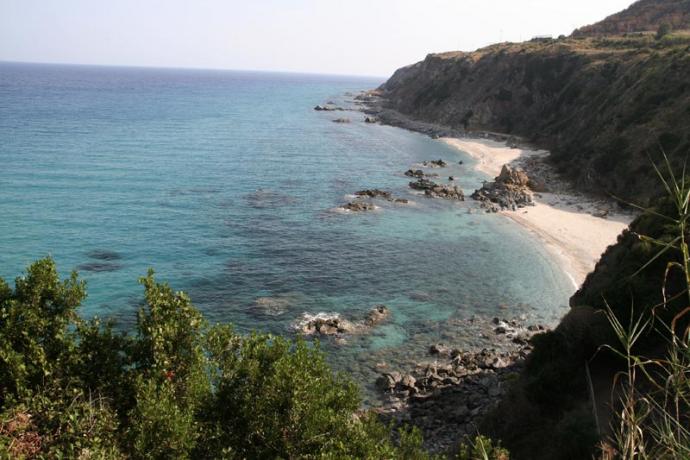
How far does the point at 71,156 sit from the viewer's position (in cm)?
8569

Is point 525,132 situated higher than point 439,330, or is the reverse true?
point 525,132

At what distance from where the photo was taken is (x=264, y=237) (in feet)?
184

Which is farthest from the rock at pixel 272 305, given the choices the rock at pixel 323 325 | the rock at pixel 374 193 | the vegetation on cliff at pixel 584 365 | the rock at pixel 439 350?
the rock at pixel 374 193

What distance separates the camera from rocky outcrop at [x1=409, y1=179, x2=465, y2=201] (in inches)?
2970

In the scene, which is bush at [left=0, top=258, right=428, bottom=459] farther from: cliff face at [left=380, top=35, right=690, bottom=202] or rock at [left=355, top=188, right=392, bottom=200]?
rock at [left=355, top=188, right=392, bottom=200]

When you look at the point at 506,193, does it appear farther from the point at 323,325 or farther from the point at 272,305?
the point at 323,325

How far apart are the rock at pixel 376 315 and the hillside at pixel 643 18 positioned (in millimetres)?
135075

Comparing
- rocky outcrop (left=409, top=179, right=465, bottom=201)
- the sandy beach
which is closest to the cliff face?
the sandy beach

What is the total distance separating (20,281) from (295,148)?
3693 inches

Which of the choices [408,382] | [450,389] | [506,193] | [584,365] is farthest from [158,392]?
[506,193]

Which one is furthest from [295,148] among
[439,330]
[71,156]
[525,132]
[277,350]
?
[277,350]

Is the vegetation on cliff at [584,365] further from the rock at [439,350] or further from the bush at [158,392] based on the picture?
the bush at [158,392]

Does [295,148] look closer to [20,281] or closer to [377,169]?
[377,169]

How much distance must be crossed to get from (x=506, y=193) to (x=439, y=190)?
31.8 feet
